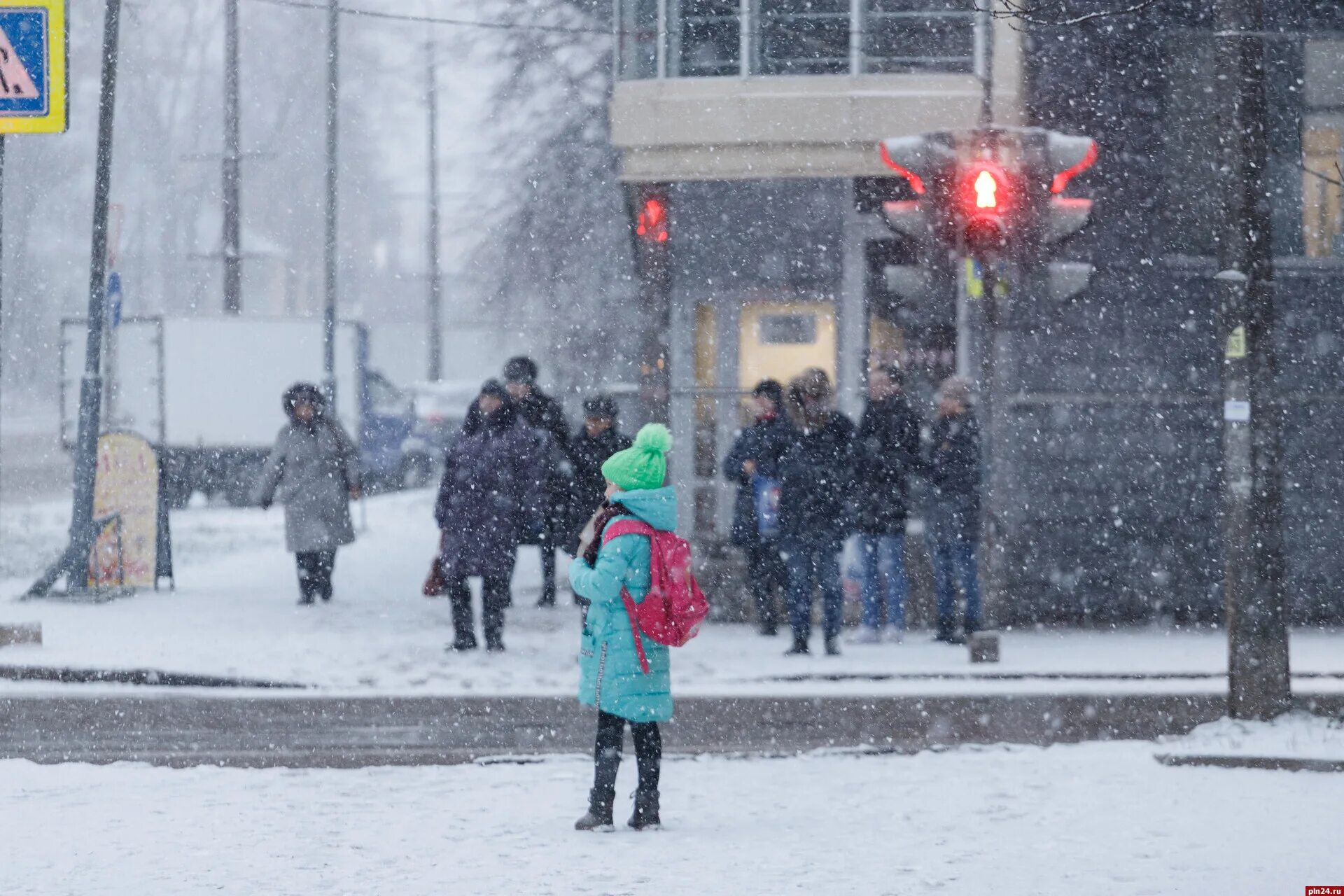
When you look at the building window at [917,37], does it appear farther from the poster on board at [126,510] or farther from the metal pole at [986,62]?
the poster on board at [126,510]

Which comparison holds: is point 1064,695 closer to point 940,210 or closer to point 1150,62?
point 940,210

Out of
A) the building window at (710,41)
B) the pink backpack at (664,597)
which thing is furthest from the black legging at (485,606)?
the pink backpack at (664,597)

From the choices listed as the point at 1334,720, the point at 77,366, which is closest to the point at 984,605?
the point at 1334,720

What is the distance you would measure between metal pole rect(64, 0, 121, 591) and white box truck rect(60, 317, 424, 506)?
540 inches

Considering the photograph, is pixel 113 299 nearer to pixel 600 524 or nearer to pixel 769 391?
pixel 769 391

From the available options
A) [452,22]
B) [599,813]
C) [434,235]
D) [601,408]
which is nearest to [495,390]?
[601,408]

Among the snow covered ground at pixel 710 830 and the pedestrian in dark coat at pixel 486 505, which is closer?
the snow covered ground at pixel 710 830

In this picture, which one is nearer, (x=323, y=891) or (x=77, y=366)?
(x=323, y=891)

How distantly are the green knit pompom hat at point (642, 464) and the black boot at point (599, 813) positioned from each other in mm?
1120

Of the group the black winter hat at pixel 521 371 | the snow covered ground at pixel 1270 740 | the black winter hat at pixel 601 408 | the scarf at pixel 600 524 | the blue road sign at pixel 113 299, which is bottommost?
the snow covered ground at pixel 1270 740

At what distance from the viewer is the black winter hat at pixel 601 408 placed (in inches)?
547

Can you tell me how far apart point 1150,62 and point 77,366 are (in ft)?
74.7

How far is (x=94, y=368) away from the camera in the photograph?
52.6 feet

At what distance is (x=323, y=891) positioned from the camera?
6.19 m
